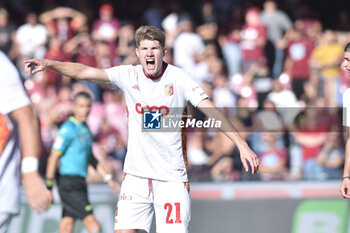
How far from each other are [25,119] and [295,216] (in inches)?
245

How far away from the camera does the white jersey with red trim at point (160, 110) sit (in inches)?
257

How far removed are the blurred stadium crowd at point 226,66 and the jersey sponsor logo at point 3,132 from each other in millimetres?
5909

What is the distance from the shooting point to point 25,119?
4.63 m

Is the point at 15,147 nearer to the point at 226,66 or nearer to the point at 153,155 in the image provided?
the point at 153,155

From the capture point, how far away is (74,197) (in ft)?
30.2

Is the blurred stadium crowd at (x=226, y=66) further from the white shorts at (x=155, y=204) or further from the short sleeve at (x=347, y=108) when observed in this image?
the white shorts at (x=155, y=204)

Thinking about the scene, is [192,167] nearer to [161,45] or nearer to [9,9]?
[161,45]

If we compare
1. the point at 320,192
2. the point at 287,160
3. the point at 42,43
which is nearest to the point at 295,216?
the point at 320,192

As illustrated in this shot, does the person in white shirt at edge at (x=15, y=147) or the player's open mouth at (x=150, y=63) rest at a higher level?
the player's open mouth at (x=150, y=63)

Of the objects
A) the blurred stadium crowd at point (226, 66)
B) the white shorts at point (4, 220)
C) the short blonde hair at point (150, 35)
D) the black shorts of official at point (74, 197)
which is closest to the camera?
the white shorts at point (4, 220)

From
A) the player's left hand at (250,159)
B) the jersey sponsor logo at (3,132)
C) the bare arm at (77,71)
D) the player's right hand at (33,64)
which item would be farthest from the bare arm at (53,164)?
the jersey sponsor logo at (3,132)

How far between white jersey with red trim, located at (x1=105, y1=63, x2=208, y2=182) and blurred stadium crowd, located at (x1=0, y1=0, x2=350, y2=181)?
4088mm

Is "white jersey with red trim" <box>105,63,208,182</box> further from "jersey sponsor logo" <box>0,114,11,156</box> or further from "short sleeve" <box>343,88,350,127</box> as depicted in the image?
"jersey sponsor logo" <box>0,114,11,156</box>

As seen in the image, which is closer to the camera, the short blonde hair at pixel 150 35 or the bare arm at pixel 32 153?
the bare arm at pixel 32 153
